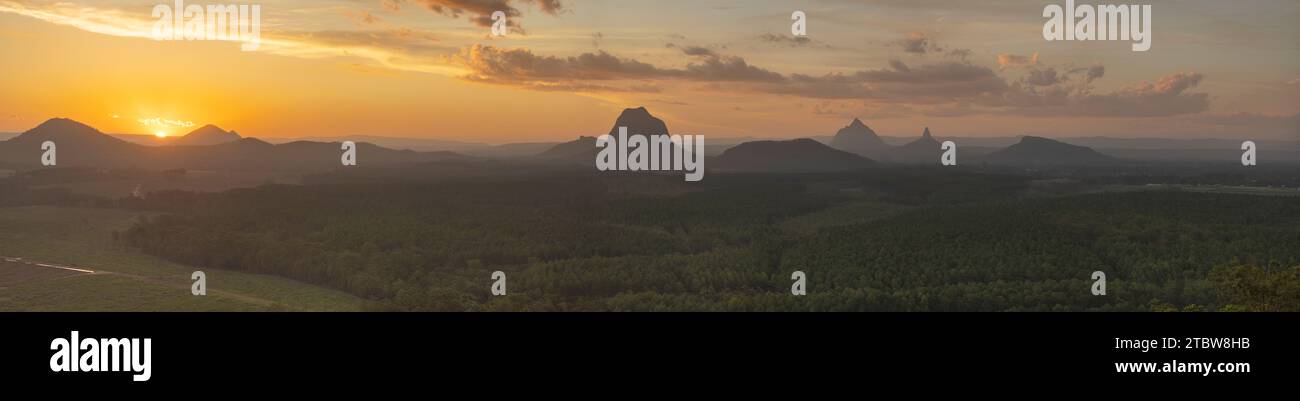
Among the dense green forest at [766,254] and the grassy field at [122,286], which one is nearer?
the grassy field at [122,286]

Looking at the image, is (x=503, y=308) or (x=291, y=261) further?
(x=291, y=261)

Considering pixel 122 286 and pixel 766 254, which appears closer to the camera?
pixel 122 286

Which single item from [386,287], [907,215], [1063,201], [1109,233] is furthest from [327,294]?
[1063,201]

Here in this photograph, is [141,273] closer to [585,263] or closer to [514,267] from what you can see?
[514,267]

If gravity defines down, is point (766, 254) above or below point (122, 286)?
above
